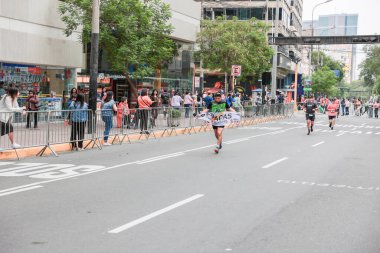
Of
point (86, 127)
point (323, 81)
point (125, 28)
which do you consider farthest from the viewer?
point (323, 81)

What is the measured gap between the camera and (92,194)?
9453mm

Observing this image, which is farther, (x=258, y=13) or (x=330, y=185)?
(x=258, y=13)

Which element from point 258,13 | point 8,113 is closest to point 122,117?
point 8,113

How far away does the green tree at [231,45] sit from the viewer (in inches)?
1634

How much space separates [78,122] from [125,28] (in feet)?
30.2

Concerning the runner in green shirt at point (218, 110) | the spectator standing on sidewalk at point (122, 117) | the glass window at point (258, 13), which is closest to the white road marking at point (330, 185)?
the runner in green shirt at point (218, 110)

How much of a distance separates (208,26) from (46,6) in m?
20.6

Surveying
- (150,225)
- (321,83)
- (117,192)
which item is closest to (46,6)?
(117,192)

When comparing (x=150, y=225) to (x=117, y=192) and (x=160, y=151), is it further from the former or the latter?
(x=160, y=151)

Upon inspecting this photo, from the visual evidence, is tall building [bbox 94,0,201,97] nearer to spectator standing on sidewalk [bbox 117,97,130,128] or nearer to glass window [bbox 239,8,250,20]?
spectator standing on sidewalk [bbox 117,97,130,128]

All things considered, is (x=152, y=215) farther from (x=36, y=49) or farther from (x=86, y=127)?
(x=36, y=49)

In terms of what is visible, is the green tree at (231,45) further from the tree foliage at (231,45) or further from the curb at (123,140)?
the curb at (123,140)

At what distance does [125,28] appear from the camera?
2492 cm

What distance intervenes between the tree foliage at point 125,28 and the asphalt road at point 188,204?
1027 centimetres
